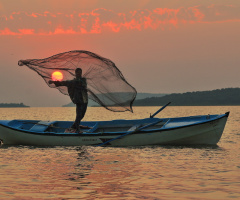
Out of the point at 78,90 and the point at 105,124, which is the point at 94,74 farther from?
the point at 105,124

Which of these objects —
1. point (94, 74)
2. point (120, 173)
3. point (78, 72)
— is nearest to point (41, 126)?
point (78, 72)

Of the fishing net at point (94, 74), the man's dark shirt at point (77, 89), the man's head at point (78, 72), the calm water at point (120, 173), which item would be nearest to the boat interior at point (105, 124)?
the calm water at point (120, 173)

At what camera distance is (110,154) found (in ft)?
69.1

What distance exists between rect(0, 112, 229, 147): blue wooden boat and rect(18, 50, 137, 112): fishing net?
145 centimetres

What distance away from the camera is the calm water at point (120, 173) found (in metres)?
13.0

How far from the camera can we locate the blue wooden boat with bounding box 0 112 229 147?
22.6 metres

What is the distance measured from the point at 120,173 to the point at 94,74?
24.8 ft

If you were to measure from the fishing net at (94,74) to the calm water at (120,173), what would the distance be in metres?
2.36

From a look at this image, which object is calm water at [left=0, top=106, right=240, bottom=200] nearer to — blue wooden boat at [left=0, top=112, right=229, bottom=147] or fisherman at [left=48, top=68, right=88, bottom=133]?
blue wooden boat at [left=0, top=112, right=229, bottom=147]

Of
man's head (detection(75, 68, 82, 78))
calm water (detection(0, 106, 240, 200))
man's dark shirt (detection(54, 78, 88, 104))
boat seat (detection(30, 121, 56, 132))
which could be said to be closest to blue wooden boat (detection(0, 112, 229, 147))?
boat seat (detection(30, 121, 56, 132))

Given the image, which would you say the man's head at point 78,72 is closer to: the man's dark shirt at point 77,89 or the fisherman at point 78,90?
the fisherman at point 78,90

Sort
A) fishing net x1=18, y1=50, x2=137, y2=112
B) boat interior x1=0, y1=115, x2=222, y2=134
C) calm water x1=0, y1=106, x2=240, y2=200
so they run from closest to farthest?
calm water x1=0, y1=106, x2=240, y2=200 < fishing net x1=18, y1=50, x2=137, y2=112 < boat interior x1=0, y1=115, x2=222, y2=134

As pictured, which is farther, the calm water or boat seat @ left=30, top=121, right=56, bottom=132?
boat seat @ left=30, top=121, right=56, bottom=132

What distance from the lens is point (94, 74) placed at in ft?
74.1
